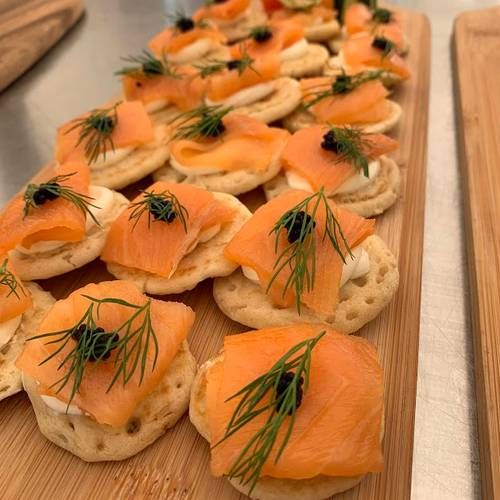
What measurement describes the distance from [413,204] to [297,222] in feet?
3.42

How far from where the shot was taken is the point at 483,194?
9.00 ft

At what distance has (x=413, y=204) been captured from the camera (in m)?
2.79

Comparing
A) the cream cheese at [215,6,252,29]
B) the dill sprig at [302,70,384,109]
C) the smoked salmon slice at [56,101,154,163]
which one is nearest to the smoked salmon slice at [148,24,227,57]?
the cream cheese at [215,6,252,29]

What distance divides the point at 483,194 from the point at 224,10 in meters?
2.98

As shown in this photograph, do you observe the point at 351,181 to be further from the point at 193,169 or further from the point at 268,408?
the point at 268,408

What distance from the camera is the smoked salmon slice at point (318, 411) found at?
5.05 ft

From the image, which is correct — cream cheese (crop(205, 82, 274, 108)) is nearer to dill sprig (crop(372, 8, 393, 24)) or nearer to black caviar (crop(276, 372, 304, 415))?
dill sprig (crop(372, 8, 393, 24))

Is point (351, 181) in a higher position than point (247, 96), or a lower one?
lower

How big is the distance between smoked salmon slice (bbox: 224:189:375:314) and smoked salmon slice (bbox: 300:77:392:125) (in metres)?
1.10

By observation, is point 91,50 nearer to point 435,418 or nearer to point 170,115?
point 170,115

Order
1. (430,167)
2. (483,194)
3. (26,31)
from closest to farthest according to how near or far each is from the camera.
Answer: (483,194)
(430,167)
(26,31)

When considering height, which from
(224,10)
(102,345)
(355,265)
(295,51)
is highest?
(224,10)

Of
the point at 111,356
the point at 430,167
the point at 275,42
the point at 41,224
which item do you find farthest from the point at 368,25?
the point at 111,356

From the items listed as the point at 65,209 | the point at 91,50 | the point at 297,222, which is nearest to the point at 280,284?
the point at 297,222
